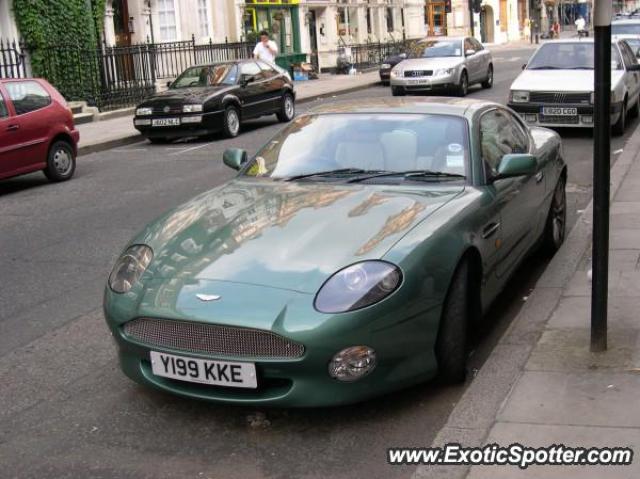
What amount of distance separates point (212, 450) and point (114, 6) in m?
26.0

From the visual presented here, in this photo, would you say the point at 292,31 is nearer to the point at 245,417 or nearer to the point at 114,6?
the point at 114,6

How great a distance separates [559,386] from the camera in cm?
434

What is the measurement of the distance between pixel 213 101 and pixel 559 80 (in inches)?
263

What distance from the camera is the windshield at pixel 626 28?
23.2 m

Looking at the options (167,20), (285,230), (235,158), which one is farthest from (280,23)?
(285,230)

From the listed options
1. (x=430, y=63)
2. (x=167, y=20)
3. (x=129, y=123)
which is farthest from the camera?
(x=167, y=20)

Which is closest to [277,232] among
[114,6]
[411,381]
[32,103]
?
[411,381]

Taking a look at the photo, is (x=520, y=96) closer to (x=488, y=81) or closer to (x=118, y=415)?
(x=488, y=81)

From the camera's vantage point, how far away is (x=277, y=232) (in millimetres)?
4562

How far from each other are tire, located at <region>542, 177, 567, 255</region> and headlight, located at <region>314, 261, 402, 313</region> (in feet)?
9.96

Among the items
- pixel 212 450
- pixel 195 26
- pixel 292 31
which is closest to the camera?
pixel 212 450

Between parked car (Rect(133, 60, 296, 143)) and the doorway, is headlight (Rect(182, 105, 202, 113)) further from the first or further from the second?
the doorway

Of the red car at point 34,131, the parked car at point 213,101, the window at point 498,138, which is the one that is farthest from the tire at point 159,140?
the window at point 498,138

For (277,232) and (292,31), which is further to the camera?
(292,31)
